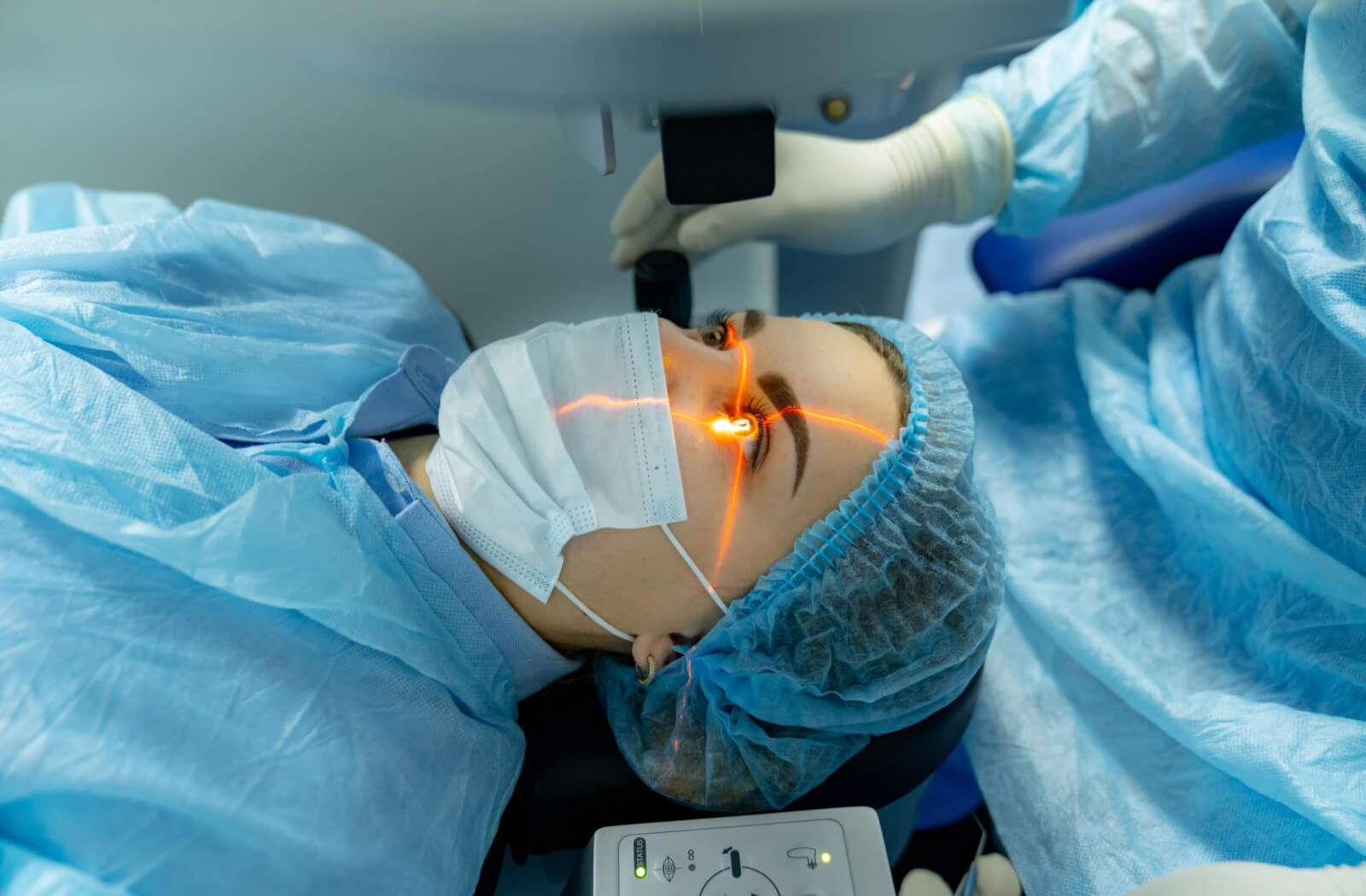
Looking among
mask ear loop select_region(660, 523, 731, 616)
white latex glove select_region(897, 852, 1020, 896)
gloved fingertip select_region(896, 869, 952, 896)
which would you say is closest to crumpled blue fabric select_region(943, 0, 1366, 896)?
white latex glove select_region(897, 852, 1020, 896)

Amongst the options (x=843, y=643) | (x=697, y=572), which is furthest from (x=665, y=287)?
(x=843, y=643)

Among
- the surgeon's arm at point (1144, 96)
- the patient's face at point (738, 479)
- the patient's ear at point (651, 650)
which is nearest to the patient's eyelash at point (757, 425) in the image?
the patient's face at point (738, 479)

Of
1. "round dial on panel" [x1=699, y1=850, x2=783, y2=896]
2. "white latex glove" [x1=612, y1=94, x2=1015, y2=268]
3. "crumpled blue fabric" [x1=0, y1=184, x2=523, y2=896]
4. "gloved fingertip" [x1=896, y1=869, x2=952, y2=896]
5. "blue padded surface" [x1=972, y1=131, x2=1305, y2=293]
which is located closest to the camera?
"crumpled blue fabric" [x1=0, y1=184, x2=523, y2=896]

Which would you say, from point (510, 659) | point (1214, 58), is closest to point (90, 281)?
point (510, 659)

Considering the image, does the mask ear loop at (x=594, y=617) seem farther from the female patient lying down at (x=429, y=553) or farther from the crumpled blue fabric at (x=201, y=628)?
the crumpled blue fabric at (x=201, y=628)

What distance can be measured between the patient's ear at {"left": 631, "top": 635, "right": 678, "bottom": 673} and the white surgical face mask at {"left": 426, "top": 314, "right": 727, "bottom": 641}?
37 millimetres

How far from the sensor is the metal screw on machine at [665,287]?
1.28m

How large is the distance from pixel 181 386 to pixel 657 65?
72cm

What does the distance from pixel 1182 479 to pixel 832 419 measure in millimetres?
549

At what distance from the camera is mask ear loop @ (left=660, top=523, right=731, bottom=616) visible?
0.95 metres

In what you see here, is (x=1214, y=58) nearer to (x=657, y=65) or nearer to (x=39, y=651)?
(x=657, y=65)

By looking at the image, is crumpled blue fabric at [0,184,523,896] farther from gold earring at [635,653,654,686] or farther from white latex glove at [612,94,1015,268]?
white latex glove at [612,94,1015,268]

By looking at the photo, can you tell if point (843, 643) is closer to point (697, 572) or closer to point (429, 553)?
point (697, 572)

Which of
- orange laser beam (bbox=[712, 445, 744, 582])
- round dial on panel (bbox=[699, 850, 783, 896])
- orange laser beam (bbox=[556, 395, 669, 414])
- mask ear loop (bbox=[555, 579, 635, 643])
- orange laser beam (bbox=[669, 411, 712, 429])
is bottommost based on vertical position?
round dial on panel (bbox=[699, 850, 783, 896])
